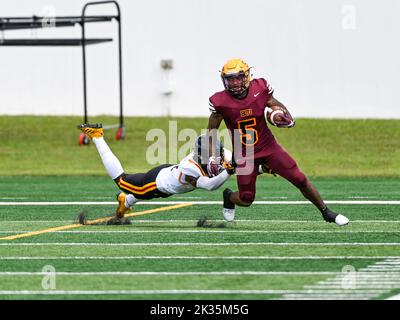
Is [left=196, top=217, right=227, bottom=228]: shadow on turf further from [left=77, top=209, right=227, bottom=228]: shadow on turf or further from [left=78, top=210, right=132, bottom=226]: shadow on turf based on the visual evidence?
[left=78, top=210, right=132, bottom=226]: shadow on turf

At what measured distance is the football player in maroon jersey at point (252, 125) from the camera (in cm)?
1102

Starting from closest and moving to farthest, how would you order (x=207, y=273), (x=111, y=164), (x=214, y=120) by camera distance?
(x=207, y=273) → (x=214, y=120) → (x=111, y=164)

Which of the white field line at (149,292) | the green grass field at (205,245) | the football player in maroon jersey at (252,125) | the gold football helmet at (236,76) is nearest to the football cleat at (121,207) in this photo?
the green grass field at (205,245)

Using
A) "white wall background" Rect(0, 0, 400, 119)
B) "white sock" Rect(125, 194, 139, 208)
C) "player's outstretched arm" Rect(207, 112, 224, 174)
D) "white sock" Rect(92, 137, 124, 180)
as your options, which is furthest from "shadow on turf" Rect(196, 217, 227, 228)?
"white wall background" Rect(0, 0, 400, 119)

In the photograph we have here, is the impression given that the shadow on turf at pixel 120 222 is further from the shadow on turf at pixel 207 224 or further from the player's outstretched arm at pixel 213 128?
the player's outstretched arm at pixel 213 128

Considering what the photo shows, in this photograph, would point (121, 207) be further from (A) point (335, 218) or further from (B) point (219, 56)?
(B) point (219, 56)

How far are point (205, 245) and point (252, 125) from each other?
5.24ft

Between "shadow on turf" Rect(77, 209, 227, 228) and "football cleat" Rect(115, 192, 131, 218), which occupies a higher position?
"football cleat" Rect(115, 192, 131, 218)

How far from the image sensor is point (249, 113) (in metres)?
11.1

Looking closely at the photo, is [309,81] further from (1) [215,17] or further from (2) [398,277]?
(2) [398,277]

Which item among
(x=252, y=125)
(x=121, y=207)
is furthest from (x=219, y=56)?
(x=252, y=125)

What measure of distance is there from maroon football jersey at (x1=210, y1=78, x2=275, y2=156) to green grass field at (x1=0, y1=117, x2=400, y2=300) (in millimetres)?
828

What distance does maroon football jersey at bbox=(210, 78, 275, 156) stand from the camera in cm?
1108
